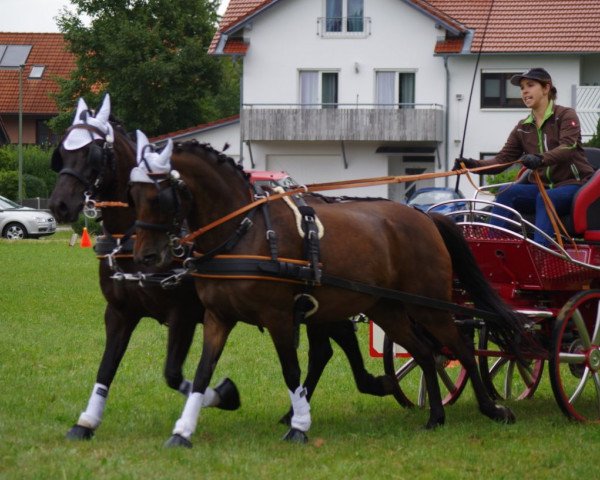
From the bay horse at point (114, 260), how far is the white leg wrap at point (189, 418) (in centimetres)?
69

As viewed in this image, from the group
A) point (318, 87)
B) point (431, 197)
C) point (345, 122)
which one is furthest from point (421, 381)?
point (318, 87)

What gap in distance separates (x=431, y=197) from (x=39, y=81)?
38168 millimetres

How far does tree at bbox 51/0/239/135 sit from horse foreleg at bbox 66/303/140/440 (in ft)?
136

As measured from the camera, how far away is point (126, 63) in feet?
165

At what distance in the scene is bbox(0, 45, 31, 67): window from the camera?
63969 millimetres

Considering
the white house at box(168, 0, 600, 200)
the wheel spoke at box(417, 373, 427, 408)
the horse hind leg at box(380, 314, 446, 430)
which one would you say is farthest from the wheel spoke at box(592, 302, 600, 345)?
the white house at box(168, 0, 600, 200)

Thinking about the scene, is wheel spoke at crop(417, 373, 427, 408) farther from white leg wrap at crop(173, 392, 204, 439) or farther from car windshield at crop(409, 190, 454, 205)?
car windshield at crop(409, 190, 454, 205)

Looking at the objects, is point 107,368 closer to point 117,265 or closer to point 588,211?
point 117,265

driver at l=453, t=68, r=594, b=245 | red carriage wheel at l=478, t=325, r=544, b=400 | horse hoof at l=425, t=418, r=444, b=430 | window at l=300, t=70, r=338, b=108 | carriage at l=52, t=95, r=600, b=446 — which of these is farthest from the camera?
window at l=300, t=70, r=338, b=108

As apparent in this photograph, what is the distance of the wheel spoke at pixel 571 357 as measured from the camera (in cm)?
880

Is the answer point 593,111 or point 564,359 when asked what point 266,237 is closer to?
point 564,359

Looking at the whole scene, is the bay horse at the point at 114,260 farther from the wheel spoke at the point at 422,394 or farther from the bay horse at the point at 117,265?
the wheel spoke at the point at 422,394

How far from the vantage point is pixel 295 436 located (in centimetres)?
798

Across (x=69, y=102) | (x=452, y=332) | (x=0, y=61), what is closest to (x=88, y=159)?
(x=452, y=332)
